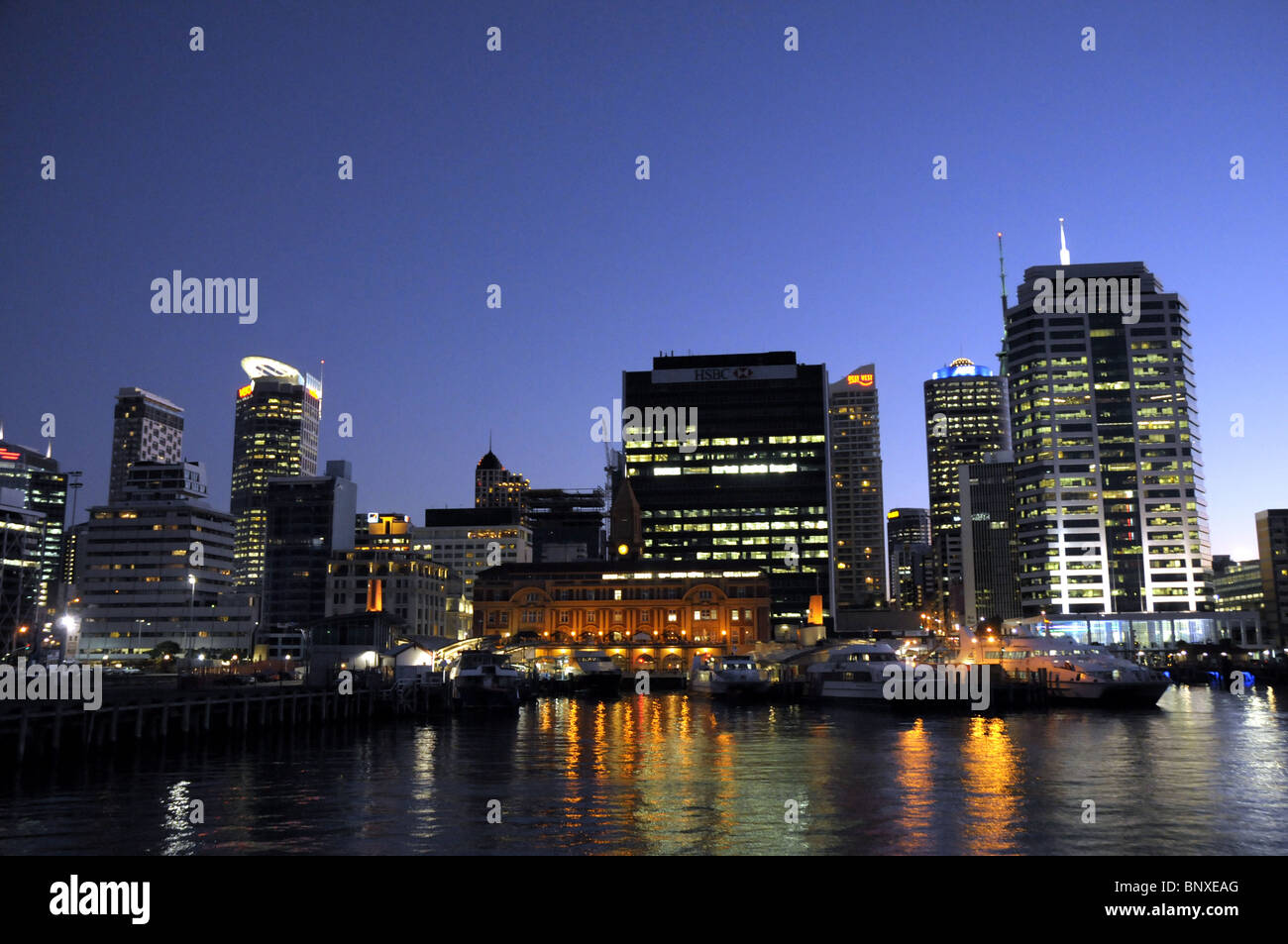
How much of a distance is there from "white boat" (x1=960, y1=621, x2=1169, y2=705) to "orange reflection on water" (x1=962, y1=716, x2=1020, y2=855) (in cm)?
2919

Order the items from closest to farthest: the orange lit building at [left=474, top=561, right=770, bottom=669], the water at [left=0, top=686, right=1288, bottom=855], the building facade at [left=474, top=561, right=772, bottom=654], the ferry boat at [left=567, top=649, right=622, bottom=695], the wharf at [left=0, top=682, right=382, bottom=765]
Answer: the water at [left=0, top=686, right=1288, bottom=855]
the wharf at [left=0, top=682, right=382, bottom=765]
the ferry boat at [left=567, top=649, right=622, bottom=695]
the orange lit building at [left=474, top=561, right=770, bottom=669]
the building facade at [left=474, top=561, right=772, bottom=654]

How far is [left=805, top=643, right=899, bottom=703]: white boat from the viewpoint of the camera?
97.3 metres

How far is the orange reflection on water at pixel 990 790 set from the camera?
98.0ft

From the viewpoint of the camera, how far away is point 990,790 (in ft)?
131

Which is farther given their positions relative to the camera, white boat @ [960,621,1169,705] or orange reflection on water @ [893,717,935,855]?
white boat @ [960,621,1169,705]

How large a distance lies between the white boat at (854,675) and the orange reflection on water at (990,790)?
30109mm

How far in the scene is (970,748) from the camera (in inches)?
2219

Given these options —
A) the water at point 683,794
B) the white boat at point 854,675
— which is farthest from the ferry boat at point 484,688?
the white boat at point 854,675

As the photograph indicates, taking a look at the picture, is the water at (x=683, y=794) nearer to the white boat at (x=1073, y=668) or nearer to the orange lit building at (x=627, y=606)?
the white boat at (x=1073, y=668)

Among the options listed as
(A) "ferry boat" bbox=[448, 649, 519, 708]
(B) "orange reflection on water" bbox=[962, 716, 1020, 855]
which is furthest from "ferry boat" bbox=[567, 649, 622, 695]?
(B) "orange reflection on water" bbox=[962, 716, 1020, 855]

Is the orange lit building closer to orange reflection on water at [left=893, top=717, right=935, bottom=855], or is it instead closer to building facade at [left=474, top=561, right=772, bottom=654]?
building facade at [left=474, top=561, right=772, bottom=654]

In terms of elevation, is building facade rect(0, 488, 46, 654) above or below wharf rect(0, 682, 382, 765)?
above
